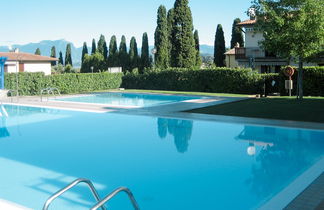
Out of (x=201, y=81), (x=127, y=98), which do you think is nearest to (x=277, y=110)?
(x=201, y=81)

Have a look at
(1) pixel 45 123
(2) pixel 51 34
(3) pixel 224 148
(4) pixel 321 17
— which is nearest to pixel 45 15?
(2) pixel 51 34

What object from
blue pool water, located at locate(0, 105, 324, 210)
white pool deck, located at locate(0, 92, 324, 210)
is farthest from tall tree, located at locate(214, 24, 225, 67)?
blue pool water, located at locate(0, 105, 324, 210)

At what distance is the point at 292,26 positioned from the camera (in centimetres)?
1786

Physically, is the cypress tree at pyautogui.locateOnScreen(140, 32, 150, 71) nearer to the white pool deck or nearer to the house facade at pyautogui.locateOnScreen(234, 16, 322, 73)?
the house facade at pyautogui.locateOnScreen(234, 16, 322, 73)

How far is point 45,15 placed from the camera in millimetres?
41688

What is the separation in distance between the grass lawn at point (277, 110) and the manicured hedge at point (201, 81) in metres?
5.58

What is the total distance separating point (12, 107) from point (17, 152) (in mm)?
11722

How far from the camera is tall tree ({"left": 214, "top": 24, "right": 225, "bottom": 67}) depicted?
49469 millimetres

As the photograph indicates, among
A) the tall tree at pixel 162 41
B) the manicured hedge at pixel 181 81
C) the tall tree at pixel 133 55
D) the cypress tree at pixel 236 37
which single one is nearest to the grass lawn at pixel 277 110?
the manicured hedge at pixel 181 81

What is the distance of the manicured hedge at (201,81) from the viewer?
2572 cm

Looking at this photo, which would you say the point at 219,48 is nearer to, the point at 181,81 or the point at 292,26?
the point at 181,81

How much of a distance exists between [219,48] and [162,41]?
1459cm

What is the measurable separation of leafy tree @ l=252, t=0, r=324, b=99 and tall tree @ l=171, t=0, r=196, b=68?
12977mm

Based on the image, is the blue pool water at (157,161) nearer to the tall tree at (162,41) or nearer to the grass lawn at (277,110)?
the grass lawn at (277,110)
